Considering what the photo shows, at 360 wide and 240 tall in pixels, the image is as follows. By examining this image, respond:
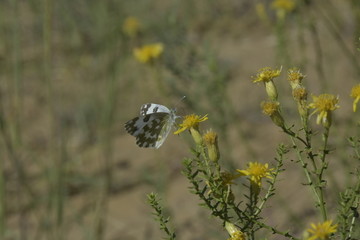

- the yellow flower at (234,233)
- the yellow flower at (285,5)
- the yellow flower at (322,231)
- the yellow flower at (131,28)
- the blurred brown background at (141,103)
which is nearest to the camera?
the yellow flower at (322,231)

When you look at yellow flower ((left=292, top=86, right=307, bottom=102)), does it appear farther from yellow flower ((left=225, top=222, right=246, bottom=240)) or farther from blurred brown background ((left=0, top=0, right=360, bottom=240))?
blurred brown background ((left=0, top=0, right=360, bottom=240))

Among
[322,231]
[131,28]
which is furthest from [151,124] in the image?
[131,28]

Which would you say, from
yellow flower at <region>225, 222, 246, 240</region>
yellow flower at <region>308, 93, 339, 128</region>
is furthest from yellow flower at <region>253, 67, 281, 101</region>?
yellow flower at <region>225, 222, 246, 240</region>

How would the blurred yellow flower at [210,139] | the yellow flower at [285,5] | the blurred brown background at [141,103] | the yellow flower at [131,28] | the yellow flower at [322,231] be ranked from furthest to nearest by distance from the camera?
the yellow flower at [131,28]
the yellow flower at [285,5]
the blurred brown background at [141,103]
the blurred yellow flower at [210,139]
the yellow flower at [322,231]

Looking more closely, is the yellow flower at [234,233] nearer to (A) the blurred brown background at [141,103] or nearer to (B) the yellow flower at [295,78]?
(B) the yellow flower at [295,78]

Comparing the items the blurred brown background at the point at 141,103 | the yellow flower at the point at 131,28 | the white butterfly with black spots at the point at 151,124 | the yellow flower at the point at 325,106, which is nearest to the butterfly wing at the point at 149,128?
the white butterfly with black spots at the point at 151,124
